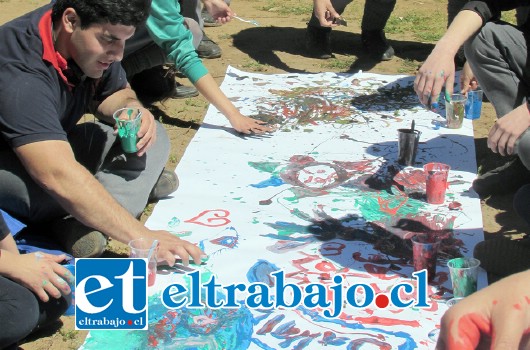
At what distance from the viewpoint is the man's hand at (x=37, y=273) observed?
3.00m

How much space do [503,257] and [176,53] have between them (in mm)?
2365

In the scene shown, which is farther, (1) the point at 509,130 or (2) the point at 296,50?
(2) the point at 296,50

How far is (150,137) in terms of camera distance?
13.0ft

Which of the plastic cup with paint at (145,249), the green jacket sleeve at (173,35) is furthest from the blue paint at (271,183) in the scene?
the plastic cup with paint at (145,249)

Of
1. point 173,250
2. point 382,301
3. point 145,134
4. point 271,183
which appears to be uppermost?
point 145,134

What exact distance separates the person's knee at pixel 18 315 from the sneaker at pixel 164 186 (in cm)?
129

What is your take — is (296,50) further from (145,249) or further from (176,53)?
(145,249)

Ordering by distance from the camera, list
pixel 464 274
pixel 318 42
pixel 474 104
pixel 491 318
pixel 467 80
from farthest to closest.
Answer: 1. pixel 318 42
2. pixel 474 104
3. pixel 467 80
4. pixel 464 274
5. pixel 491 318

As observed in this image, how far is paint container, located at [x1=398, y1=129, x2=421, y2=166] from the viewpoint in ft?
15.2

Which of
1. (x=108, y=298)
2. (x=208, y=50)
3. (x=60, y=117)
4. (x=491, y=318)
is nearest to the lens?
(x=491, y=318)

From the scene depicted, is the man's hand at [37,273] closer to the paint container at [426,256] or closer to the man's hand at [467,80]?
the paint container at [426,256]

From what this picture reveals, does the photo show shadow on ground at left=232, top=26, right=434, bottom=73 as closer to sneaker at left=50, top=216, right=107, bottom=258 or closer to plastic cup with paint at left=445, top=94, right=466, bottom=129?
plastic cup with paint at left=445, top=94, right=466, bottom=129

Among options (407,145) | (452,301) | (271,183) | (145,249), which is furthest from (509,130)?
(145,249)

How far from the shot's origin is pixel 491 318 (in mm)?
1976
